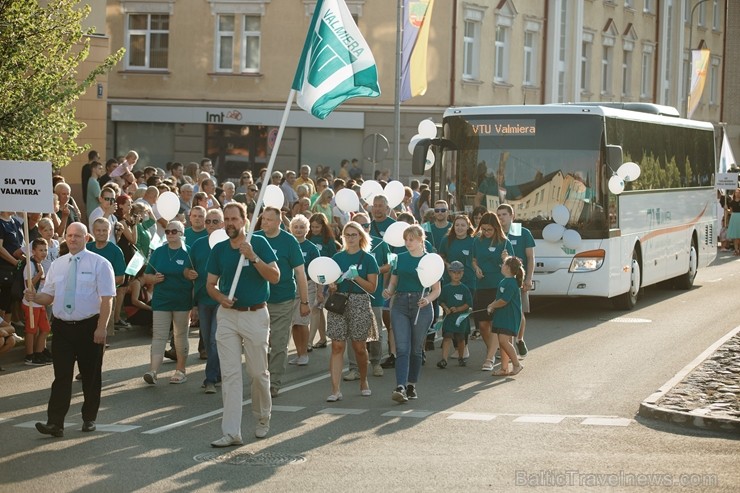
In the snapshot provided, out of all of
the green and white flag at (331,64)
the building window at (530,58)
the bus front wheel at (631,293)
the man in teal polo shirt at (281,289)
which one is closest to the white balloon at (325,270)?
the man in teal polo shirt at (281,289)

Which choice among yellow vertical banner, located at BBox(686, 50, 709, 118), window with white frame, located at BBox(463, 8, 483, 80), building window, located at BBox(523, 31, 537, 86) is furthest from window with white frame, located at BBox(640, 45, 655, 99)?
window with white frame, located at BBox(463, 8, 483, 80)

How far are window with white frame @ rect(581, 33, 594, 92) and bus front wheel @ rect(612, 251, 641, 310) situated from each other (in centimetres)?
2977

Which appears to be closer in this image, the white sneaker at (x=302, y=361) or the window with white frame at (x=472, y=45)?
the white sneaker at (x=302, y=361)

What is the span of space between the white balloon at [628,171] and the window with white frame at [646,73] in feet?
124

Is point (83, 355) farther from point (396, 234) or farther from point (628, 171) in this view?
point (628, 171)

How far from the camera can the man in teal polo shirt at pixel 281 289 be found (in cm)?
1314

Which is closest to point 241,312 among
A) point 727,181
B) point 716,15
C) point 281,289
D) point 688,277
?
point 281,289

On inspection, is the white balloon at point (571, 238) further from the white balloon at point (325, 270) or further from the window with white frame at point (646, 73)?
the window with white frame at point (646, 73)

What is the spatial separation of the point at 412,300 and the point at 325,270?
1.07 m

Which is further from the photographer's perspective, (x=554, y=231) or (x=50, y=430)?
(x=554, y=231)

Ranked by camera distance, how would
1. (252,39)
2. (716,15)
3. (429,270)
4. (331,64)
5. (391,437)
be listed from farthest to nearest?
(716,15) → (252,39) → (429,270) → (331,64) → (391,437)

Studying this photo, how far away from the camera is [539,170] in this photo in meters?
21.0

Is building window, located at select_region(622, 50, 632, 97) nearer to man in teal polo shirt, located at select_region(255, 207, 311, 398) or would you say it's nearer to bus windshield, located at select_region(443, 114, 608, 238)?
bus windshield, located at select_region(443, 114, 608, 238)

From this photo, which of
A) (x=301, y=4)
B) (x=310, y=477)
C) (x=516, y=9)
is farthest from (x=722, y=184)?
(x=310, y=477)
